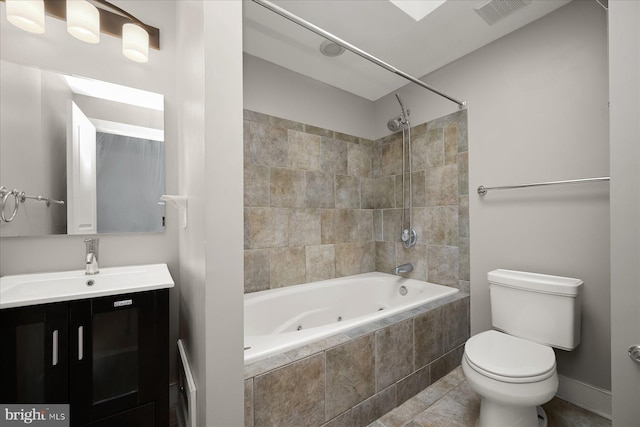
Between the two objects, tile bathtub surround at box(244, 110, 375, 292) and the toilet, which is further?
tile bathtub surround at box(244, 110, 375, 292)

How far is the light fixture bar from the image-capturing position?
1.41 m

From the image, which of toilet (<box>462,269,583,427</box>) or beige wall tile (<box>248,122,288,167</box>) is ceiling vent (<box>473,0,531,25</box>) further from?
toilet (<box>462,269,583,427</box>)

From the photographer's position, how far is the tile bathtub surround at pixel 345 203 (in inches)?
86.3

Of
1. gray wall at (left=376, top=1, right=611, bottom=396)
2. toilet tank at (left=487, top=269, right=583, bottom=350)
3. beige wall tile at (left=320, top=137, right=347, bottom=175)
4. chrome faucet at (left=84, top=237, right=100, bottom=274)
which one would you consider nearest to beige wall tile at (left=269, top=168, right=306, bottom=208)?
beige wall tile at (left=320, top=137, right=347, bottom=175)

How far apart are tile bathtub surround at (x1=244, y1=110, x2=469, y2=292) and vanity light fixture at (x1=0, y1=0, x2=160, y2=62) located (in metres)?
0.78

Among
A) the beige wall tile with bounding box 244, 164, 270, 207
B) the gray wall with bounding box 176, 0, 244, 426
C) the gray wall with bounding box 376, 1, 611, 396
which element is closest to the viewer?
the gray wall with bounding box 176, 0, 244, 426

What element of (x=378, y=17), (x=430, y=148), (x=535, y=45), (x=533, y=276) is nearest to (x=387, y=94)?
(x=430, y=148)

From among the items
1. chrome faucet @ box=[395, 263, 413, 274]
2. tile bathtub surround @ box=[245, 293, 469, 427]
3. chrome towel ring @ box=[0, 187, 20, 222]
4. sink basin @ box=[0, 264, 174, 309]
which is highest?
chrome towel ring @ box=[0, 187, 20, 222]

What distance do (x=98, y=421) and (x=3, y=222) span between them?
1059mm

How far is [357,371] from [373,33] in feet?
7.38

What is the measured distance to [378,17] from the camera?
1.78m

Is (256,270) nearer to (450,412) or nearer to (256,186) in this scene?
(256,186)

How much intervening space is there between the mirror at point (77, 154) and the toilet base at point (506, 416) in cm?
214

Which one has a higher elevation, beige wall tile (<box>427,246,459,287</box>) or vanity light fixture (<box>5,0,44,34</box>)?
vanity light fixture (<box>5,0,44,34</box>)
